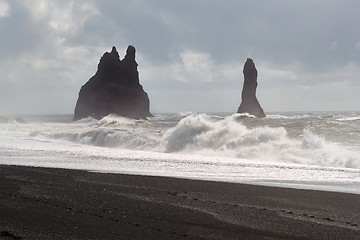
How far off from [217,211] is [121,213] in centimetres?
183

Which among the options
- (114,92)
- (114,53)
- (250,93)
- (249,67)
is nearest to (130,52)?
(114,53)

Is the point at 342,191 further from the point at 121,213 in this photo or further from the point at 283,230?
the point at 121,213

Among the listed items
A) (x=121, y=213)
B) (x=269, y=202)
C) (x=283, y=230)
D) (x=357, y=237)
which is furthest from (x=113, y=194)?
(x=357, y=237)

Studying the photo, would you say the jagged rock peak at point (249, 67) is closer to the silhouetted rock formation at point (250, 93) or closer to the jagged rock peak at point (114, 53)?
the silhouetted rock formation at point (250, 93)

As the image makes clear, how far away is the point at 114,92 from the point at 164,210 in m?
107

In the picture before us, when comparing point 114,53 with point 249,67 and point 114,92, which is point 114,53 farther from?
point 249,67

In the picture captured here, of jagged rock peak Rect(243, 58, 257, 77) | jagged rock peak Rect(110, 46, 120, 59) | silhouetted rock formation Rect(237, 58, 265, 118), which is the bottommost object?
silhouetted rock formation Rect(237, 58, 265, 118)

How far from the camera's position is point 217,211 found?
761cm

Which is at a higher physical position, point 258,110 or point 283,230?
point 258,110

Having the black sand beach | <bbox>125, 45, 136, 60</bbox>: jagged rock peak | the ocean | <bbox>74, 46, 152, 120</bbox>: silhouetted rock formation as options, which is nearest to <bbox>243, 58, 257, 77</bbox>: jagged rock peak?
<bbox>74, 46, 152, 120</bbox>: silhouetted rock formation

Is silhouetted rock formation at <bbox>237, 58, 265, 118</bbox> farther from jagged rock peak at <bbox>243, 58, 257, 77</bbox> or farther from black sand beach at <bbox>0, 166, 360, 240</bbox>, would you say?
black sand beach at <bbox>0, 166, 360, 240</bbox>

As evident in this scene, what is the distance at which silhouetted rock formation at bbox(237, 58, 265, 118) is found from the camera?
8689 centimetres

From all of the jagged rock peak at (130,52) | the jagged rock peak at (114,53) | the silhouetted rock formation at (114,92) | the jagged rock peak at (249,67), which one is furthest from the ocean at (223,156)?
the jagged rock peak at (130,52)

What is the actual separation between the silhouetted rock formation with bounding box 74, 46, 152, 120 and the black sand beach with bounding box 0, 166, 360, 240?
9874 centimetres
